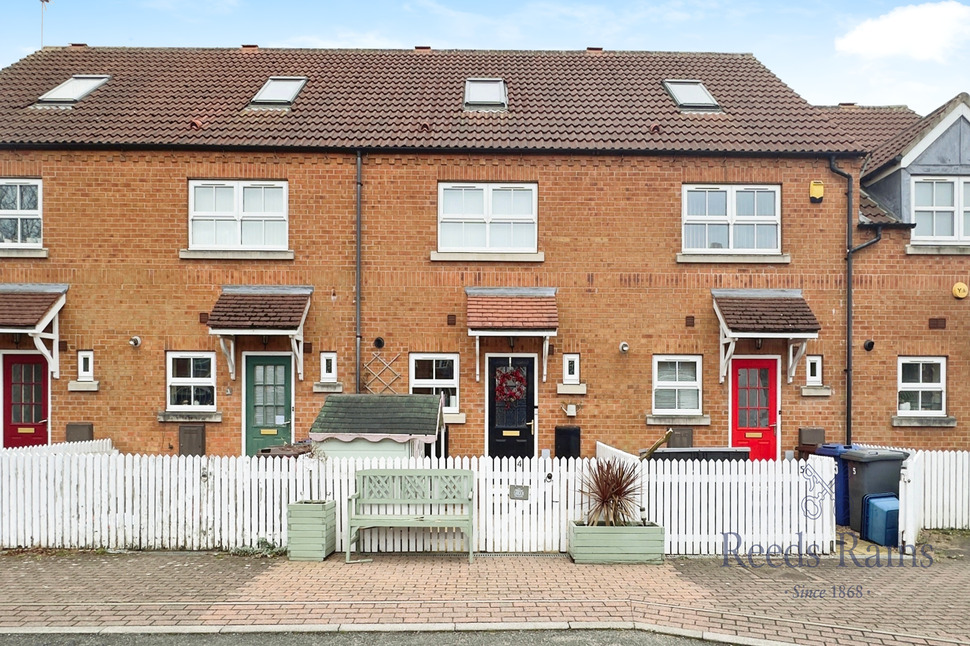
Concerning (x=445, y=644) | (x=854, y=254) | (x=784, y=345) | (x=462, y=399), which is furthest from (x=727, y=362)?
(x=445, y=644)

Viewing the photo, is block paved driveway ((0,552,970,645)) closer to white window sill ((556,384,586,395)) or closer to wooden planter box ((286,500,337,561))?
wooden planter box ((286,500,337,561))

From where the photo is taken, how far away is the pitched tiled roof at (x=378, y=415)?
32.1ft

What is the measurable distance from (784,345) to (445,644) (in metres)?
9.80

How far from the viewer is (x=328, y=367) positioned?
12.8 m

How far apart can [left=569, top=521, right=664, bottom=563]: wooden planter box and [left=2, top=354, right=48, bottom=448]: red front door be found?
10.7m

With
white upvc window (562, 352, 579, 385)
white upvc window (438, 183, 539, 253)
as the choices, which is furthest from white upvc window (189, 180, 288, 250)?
white upvc window (562, 352, 579, 385)

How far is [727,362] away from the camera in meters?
12.8

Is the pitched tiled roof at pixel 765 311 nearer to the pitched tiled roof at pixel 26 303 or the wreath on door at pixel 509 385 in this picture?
the wreath on door at pixel 509 385

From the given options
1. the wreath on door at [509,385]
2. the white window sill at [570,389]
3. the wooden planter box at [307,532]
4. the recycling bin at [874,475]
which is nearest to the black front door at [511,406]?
the wreath on door at [509,385]

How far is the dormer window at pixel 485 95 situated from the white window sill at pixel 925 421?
10358 mm

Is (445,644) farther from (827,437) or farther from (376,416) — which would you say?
(827,437)

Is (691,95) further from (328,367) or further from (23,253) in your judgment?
(23,253)

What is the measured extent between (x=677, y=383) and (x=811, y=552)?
14.7ft

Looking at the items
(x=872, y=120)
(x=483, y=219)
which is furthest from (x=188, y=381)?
(x=872, y=120)
